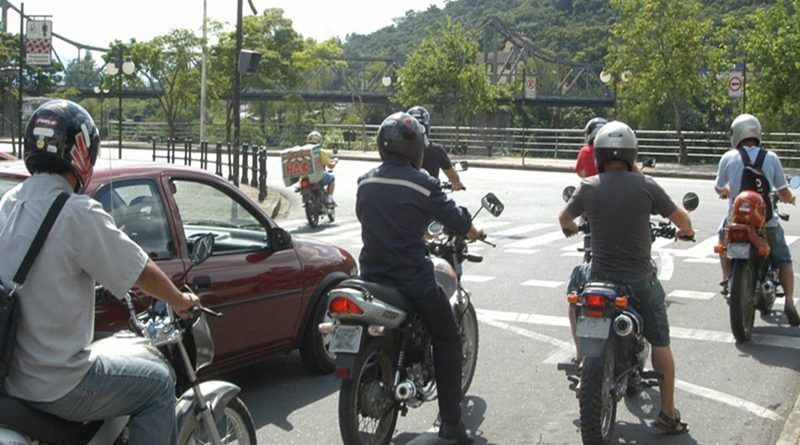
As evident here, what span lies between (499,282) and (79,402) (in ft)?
27.5

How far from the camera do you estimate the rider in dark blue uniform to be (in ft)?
17.5

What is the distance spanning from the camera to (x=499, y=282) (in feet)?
38.2

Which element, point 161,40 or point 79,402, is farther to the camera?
point 161,40

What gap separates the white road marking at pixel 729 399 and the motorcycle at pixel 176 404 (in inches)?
135

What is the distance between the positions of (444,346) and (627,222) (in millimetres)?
1219

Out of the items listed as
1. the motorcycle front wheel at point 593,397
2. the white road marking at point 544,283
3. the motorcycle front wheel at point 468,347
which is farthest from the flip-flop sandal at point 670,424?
the white road marking at point 544,283

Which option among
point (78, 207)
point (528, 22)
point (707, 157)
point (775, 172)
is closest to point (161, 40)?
point (707, 157)

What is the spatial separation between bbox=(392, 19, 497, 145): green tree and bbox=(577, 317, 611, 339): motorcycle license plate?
4140 cm

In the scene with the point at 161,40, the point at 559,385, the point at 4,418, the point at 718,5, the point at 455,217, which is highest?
the point at 718,5

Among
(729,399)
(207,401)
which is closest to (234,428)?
(207,401)

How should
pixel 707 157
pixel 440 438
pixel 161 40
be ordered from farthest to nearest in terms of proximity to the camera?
pixel 161 40, pixel 707 157, pixel 440 438

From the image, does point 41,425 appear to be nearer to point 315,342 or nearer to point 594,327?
point 594,327

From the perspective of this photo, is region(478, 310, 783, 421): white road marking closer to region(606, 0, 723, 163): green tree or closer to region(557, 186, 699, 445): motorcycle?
region(557, 186, 699, 445): motorcycle

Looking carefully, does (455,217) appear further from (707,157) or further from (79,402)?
(707,157)
